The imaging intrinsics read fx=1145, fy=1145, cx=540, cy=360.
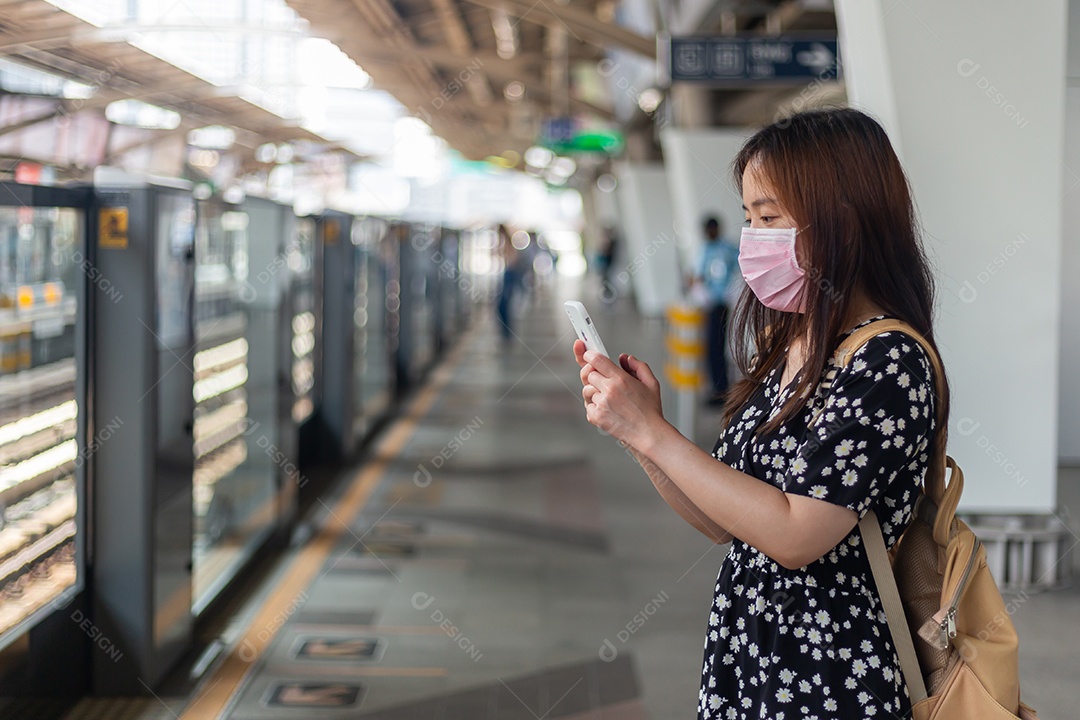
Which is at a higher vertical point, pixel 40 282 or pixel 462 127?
pixel 462 127

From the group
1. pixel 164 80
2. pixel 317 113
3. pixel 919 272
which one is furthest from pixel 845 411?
pixel 317 113

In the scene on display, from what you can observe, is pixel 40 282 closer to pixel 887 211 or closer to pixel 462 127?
pixel 887 211

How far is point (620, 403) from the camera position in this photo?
1.61m

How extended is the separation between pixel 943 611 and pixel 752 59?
25.3 ft

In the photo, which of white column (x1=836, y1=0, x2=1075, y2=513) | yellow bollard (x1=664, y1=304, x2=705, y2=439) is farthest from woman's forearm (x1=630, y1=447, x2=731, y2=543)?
yellow bollard (x1=664, y1=304, x2=705, y2=439)

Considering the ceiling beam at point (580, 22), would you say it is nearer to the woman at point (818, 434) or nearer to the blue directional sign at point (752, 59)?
the blue directional sign at point (752, 59)

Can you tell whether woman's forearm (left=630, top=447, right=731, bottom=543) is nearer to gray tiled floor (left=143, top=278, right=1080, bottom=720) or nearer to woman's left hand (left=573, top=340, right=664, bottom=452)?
woman's left hand (left=573, top=340, right=664, bottom=452)

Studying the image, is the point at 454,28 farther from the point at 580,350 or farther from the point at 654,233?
the point at 580,350

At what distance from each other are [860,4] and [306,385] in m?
4.39

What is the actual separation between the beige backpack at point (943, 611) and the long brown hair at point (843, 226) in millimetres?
47

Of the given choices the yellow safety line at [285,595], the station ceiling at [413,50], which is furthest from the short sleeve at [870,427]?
the station ceiling at [413,50]

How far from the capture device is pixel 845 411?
1.48m

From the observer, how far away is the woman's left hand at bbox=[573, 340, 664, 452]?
1600mm

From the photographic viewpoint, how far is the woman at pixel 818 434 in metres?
1.48
